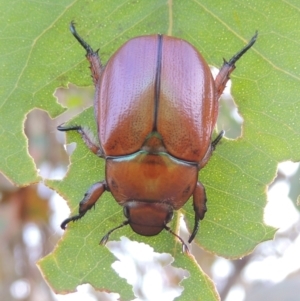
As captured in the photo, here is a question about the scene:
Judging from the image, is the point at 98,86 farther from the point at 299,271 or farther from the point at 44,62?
the point at 299,271

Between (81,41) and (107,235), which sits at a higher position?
(81,41)

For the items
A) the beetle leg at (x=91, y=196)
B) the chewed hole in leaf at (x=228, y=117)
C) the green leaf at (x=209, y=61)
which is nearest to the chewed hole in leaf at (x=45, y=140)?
the chewed hole in leaf at (x=228, y=117)

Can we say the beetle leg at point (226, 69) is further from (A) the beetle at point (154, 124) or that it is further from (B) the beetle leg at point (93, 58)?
(B) the beetle leg at point (93, 58)

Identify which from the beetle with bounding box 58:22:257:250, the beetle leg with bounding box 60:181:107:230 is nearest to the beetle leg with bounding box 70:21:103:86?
the beetle with bounding box 58:22:257:250

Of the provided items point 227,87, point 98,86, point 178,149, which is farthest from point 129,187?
point 227,87

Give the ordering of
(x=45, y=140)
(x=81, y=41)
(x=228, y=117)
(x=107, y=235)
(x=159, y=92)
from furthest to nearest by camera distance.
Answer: (x=45, y=140) < (x=228, y=117) < (x=107, y=235) < (x=81, y=41) < (x=159, y=92)

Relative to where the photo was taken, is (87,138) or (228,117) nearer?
(87,138)

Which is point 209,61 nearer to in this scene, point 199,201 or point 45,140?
point 199,201

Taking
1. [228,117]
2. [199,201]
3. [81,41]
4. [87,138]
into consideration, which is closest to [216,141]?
[199,201]
